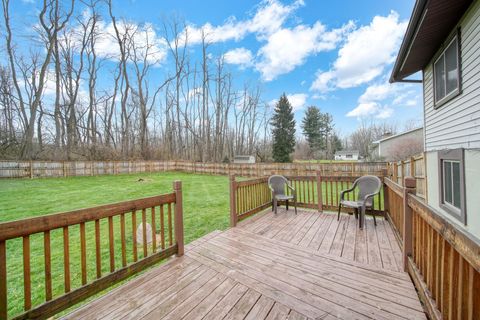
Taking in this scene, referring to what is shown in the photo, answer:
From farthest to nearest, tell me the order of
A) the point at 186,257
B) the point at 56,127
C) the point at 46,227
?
the point at 56,127 → the point at 186,257 → the point at 46,227

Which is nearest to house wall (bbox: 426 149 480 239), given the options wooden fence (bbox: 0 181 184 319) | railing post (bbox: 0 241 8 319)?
wooden fence (bbox: 0 181 184 319)

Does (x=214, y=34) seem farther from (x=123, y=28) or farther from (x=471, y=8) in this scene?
(x=471, y=8)

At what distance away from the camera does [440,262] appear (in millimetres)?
1472

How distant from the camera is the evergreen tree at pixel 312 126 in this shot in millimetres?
31375

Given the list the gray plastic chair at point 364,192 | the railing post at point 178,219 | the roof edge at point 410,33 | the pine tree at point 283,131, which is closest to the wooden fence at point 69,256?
the railing post at point 178,219

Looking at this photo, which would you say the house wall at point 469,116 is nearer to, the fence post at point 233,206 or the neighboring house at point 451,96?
the neighboring house at point 451,96

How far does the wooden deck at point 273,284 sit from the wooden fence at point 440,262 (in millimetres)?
230

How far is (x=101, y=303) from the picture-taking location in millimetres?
1875

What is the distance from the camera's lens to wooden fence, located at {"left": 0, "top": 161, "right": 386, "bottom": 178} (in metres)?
12.6

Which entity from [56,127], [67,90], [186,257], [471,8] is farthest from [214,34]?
[186,257]

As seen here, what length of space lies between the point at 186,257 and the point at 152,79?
2343cm

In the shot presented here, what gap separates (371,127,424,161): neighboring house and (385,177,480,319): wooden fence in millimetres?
17804

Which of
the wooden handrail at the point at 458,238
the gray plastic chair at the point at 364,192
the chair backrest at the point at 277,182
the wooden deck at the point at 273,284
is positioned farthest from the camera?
the chair backrest at the point at 277,182

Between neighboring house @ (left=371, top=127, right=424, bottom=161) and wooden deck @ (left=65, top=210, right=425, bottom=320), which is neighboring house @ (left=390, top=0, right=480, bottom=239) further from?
neighboring house @ (left=371, top=127, right=424, bottom=161)
